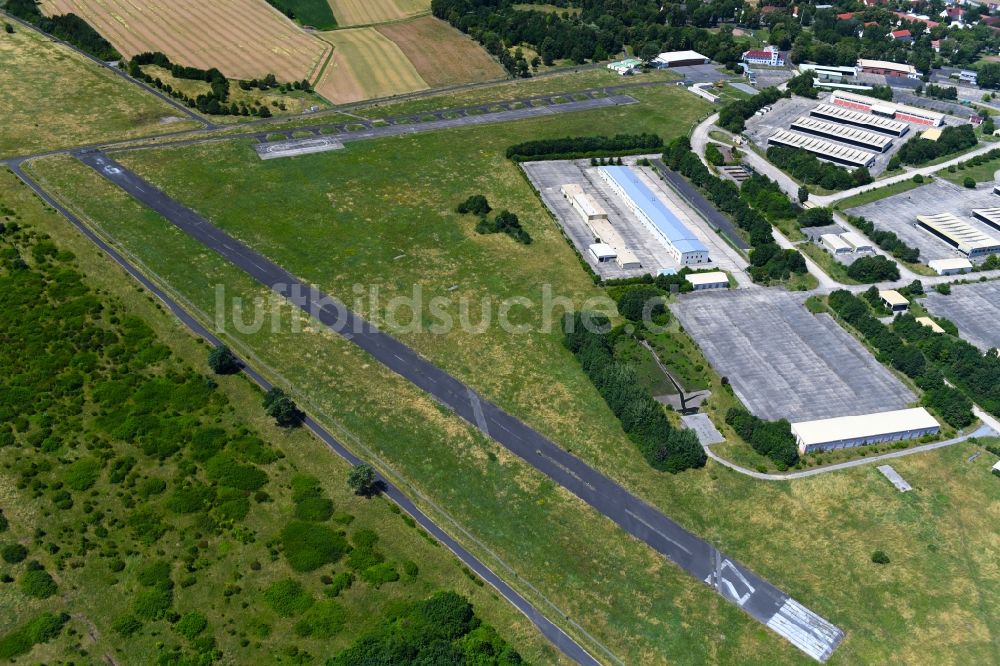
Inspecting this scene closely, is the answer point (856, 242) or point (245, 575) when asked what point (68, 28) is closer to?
point (245, 575)

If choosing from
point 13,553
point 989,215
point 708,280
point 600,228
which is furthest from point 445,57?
point 13,553

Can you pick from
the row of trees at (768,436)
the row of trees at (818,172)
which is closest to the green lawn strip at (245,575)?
the row of trees at (768,436)

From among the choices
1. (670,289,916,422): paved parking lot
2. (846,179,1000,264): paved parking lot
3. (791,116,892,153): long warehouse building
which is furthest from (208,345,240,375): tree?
(791,116,892,153): long warehouse building

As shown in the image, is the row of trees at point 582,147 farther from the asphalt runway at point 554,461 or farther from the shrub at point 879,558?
the shrub at point 879,558

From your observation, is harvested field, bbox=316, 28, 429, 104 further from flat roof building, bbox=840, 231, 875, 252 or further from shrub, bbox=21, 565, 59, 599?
shrub, bbox=21, 565, 59, 599

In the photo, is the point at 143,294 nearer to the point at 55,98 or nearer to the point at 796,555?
the point at 55,98

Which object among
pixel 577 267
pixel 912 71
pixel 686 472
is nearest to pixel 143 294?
pixel 577 267
